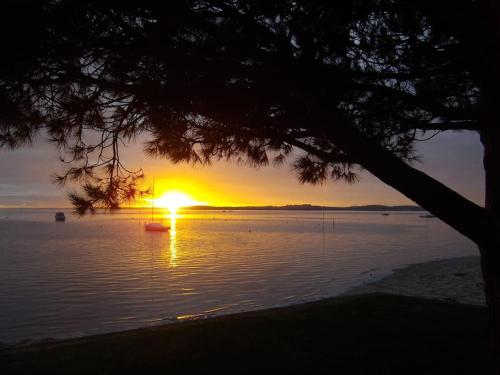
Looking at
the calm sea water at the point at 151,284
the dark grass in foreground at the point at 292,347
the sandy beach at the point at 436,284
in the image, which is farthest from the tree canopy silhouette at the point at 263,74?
the sandy beach at the point at 436,284

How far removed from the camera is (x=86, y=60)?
371cm

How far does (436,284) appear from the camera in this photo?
54.6ft

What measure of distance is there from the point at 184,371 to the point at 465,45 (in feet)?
14.2

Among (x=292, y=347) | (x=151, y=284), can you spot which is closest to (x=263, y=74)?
(x=292, y=347)

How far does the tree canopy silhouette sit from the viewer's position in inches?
109

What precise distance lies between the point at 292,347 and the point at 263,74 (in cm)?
400

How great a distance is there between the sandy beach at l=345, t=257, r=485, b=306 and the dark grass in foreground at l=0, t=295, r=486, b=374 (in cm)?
575

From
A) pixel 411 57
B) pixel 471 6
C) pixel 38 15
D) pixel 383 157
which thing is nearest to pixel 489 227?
pixel 383 157

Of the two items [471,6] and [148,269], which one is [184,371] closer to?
[471,6]

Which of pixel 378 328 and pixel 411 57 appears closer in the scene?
pixel 411 57

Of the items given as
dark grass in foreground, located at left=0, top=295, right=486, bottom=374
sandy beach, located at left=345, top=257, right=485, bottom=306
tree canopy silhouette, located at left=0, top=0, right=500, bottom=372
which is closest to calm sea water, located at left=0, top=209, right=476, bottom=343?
sandy beach, located at left=345, top=257, right=485, bottom=306

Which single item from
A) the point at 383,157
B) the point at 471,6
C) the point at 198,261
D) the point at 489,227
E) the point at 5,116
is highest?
the point at 471,6

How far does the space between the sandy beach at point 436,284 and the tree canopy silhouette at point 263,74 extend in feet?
31.4

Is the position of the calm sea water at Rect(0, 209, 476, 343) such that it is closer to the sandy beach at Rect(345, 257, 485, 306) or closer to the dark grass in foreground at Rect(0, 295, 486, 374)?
the sandy beach at Rect(345, 257, 485, 306)
